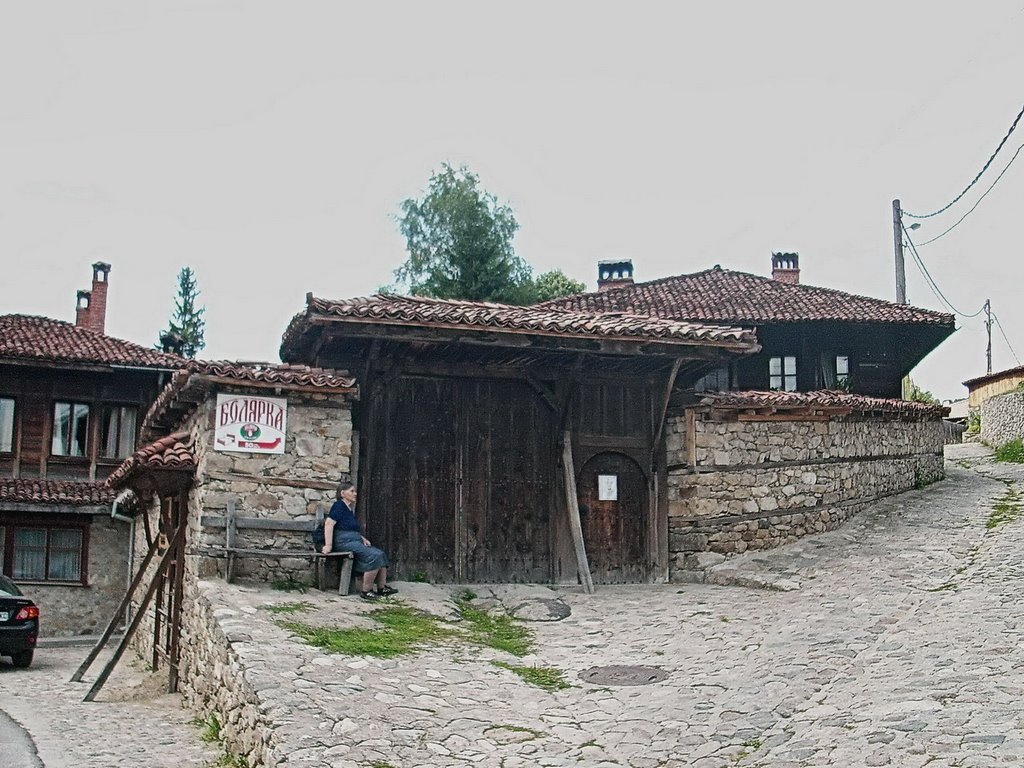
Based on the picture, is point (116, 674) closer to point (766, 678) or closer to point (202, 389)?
point (202, 389)

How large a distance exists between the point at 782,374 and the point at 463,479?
10211 mm

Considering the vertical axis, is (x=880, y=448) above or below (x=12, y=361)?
below

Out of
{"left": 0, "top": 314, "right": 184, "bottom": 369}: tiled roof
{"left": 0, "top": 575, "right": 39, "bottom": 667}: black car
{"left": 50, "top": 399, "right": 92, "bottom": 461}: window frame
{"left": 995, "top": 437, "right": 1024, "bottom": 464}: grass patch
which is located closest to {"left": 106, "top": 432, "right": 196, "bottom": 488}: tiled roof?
{"left": 0, "top": 575, "right": 39, "bottom": 667}: black car

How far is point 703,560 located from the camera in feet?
42.0

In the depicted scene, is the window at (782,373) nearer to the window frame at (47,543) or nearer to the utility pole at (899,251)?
the utility pole at (899,251)

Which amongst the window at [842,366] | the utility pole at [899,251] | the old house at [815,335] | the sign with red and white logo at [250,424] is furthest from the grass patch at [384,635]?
the utility pole at [899,251]

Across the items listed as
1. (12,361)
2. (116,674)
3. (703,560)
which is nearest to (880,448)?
(703,560)

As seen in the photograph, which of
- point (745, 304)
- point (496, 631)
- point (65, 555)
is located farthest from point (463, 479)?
point (65, 555)

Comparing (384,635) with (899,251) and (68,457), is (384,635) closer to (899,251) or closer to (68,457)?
(68,457)

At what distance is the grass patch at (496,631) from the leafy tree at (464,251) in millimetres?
21261

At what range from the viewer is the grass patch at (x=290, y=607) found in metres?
9.59

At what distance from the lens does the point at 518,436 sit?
12578mm

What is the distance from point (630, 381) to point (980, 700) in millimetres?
7044

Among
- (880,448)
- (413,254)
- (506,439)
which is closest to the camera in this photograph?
(506,439)
